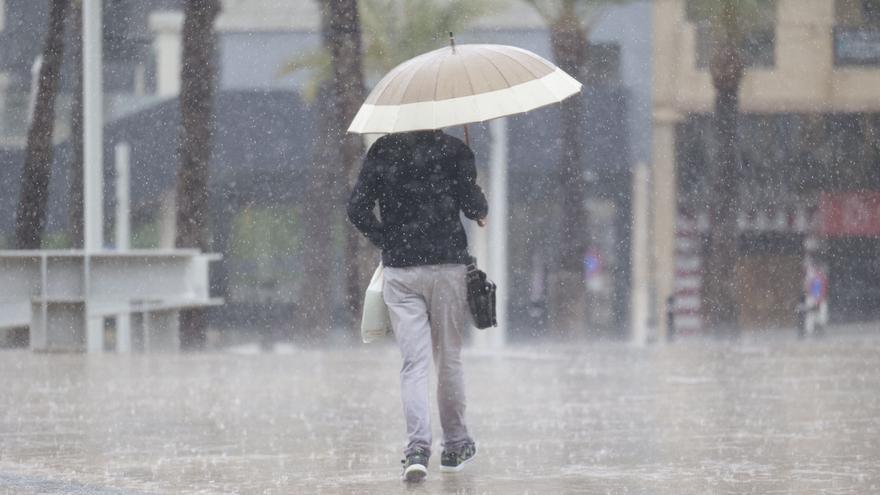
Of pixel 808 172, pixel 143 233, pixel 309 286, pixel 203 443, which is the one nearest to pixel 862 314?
pixel 808 172

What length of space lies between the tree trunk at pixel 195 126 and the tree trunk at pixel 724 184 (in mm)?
9824

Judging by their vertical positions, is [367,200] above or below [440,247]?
above

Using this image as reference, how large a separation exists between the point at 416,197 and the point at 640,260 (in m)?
23.6

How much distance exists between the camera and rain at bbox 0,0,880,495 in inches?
311

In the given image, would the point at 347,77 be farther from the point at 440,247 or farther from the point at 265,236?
the point at 440,247

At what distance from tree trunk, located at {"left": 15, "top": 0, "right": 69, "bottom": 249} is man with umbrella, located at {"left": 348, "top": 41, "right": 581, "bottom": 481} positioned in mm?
18084

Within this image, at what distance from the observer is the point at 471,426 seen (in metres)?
10.3

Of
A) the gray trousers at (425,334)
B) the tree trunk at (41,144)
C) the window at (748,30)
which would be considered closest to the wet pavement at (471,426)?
the gray trousers at (425,334)

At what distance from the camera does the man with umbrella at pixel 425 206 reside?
774 cm

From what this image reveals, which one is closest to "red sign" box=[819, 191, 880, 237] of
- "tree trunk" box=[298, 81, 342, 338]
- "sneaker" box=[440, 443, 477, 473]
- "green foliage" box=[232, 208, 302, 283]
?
"tree trunk" box=[298, 81, 342, 338]

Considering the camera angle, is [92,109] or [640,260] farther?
[640,260]

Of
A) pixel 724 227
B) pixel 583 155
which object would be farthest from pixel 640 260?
pixel 583 155

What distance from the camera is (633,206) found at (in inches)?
1211

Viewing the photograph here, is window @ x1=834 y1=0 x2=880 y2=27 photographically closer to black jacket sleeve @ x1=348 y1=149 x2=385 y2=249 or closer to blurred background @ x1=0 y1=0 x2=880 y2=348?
blurred background @ x1=0 y1=0 x2=880 y2=348
